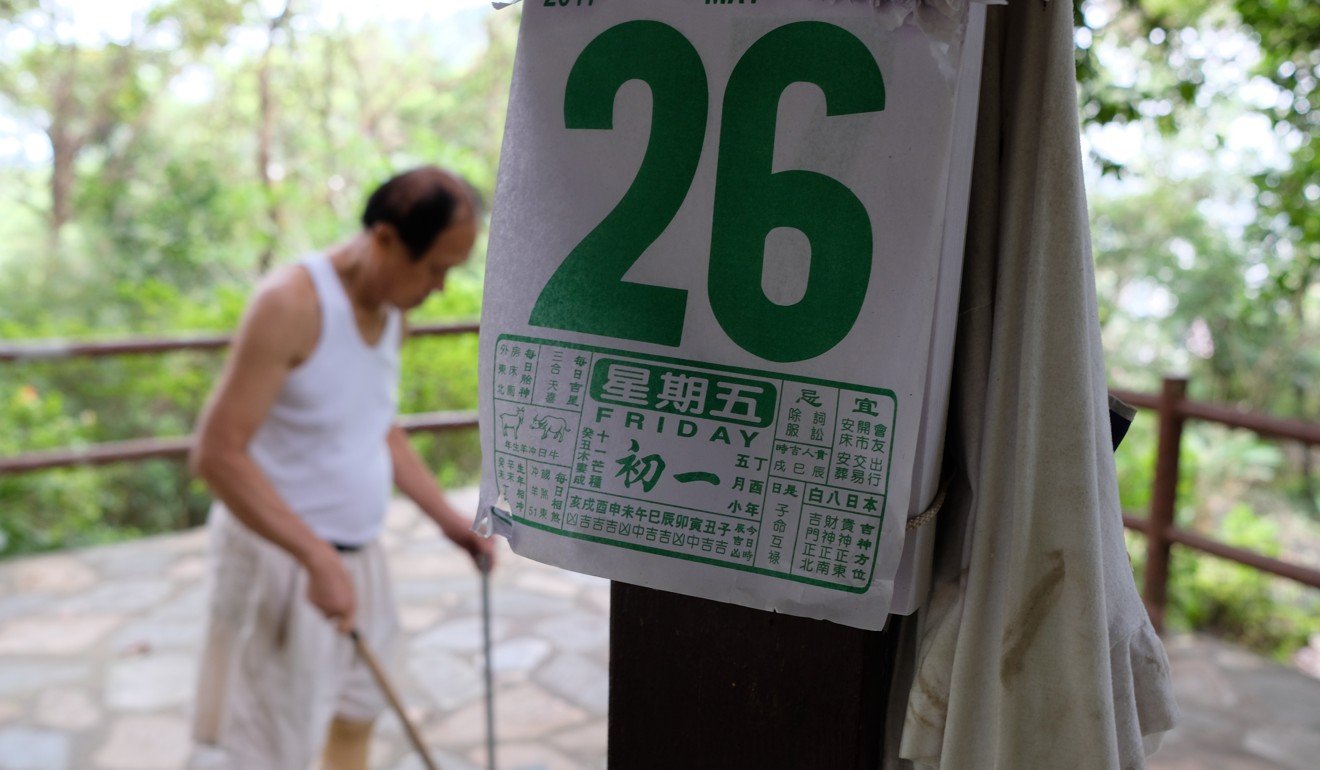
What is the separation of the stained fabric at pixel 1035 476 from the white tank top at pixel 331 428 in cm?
162

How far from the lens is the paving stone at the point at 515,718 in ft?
11.1

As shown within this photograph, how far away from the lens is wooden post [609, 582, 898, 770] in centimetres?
96

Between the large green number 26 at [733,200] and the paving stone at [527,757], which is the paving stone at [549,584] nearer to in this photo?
the paving stone at [527,757]

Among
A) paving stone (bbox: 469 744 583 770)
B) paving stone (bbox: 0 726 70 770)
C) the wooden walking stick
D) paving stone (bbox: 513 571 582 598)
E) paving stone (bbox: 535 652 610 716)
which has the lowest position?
paving stone (bbox: 0 726 70 770)

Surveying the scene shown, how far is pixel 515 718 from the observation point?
11.5ft

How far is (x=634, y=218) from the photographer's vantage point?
0.88 meters

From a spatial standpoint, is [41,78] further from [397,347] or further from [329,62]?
[397,347]

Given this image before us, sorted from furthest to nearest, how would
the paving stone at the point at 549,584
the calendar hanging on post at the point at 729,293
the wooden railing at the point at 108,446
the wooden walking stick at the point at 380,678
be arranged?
the paving stone at the point at 549,584, the wooden railing at the point at 108,446, the wooden walking stick at the point at 380,678, the calendar hanging on post at the point at 729,293

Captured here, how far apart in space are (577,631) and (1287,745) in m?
2.50

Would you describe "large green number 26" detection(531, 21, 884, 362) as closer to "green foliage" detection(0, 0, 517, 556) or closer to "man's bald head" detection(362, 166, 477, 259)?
"man's bald head" detection(362, 166, 477, 259)

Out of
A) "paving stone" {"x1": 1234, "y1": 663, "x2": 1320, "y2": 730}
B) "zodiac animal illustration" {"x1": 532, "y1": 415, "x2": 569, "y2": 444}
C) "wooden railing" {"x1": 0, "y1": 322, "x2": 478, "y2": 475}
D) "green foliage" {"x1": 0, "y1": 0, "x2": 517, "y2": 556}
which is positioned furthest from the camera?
"green foliage" {"x1": 0, "y1": 0, "x2": 517, "y2": 556}

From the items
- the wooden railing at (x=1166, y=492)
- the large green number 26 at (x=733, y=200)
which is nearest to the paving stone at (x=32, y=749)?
the large green number 26 at (x=733, y=200)

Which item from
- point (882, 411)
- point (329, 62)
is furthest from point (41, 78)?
point (882, 411)

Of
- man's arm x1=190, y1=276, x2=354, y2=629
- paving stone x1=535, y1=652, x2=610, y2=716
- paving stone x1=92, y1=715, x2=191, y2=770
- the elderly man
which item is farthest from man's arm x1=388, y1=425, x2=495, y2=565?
paving stone x1=92, y1=715, x2=191, y2=770
